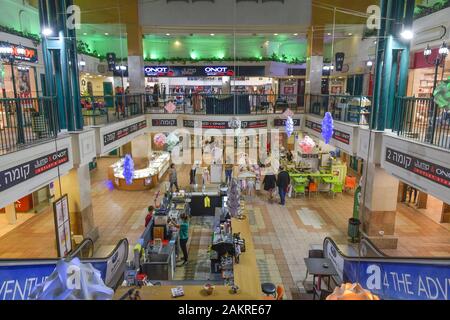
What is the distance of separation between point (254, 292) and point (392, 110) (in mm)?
6251

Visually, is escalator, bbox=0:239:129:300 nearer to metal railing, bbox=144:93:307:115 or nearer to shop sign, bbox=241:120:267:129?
metal railing, bbox=144:93:307:115

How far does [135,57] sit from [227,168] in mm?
6942

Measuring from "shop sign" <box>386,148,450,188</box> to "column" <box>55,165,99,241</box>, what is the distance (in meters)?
8.69

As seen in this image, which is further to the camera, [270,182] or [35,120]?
[270,182]

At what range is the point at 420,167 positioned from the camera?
23.9ft

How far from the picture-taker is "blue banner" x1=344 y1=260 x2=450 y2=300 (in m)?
5.52

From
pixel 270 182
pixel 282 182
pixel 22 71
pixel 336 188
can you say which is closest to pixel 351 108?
pixel 282 182

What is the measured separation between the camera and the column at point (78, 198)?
10.2 m

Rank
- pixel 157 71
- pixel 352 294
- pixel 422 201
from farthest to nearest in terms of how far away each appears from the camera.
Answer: pixel 157 71 < pixel 422 201 < pixel 352 294

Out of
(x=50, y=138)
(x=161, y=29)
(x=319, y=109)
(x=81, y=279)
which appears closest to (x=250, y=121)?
(x=319, y=109)

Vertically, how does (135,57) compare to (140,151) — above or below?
above

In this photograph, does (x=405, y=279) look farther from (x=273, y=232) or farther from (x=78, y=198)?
(x=78, y=198)

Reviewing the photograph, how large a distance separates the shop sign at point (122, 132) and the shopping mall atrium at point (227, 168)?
0.11 meters

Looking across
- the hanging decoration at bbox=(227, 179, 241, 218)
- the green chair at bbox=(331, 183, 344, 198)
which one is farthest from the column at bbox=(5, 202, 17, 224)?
the green chair at bbox=(331, 183, 344, 198)
